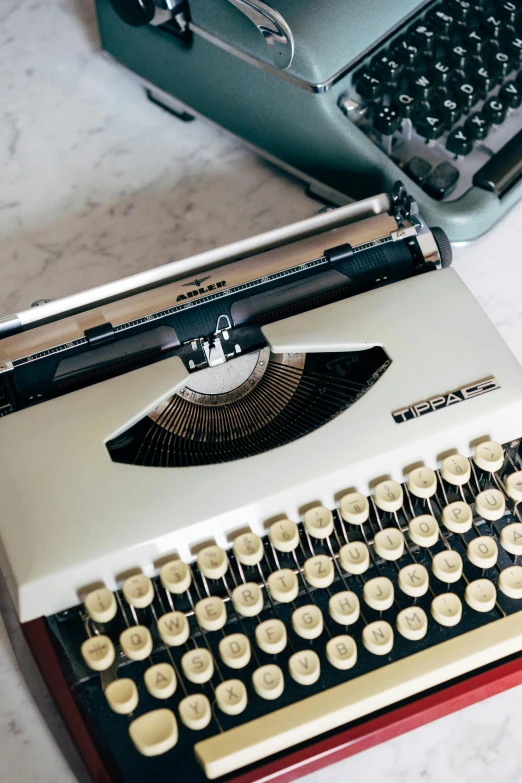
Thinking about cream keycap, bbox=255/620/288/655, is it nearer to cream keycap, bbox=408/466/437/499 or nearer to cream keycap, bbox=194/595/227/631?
cream keycap, bbox=194/595/227/631

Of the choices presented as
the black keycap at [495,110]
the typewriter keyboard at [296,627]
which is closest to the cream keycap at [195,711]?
the typewriter keyboard at [296,627]

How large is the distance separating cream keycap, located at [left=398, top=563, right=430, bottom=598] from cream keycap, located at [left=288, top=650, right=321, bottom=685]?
0.55ft

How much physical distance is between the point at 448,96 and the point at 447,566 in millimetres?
1022

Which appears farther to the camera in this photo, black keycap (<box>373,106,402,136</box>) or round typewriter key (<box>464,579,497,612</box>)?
black keycap (<box>373,106,402,136</box>)

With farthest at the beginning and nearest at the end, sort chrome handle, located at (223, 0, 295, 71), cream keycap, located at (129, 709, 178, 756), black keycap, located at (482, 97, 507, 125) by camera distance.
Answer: black keycap, located at (482, 97, 507, 125) → chrome handle, located at (223, 0, 295, 71) → cream keycap, located at (129, 709, 178, 756)

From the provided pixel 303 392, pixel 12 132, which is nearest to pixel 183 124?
pixel 12 132

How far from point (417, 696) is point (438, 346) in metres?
0.54

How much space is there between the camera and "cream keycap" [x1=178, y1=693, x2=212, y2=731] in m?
1.22

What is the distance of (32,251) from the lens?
1.89 meters

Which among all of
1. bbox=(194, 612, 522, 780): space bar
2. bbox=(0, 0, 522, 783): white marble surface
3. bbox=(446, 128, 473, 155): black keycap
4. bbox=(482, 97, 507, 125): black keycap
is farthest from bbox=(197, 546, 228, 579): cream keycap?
bbox=(482, 97, 507, 125): black keycap

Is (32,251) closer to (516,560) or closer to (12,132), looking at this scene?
(12,132)

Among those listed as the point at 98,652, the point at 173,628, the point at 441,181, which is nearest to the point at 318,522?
the point at 173,628

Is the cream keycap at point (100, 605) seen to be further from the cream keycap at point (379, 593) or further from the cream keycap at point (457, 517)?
the cream keycap at point (457, 517)

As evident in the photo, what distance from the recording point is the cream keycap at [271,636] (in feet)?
4.17
